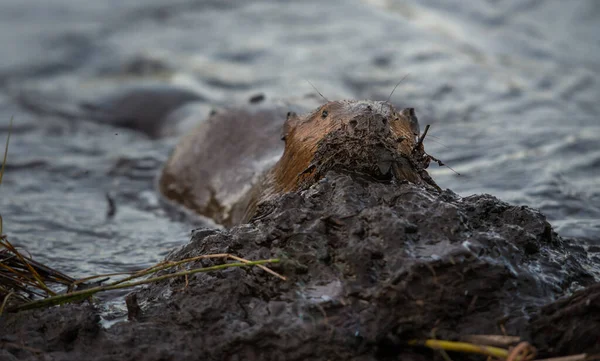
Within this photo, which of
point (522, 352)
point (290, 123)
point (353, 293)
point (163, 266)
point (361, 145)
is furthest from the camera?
point (290, 123)

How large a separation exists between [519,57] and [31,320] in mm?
7283

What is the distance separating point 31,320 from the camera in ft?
8.46

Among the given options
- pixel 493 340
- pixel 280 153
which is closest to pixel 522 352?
pixel 493 340

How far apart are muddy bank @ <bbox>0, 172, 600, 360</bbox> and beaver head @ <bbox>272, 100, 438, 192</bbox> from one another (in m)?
0.10

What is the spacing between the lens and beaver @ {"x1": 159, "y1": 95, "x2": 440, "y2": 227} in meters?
2.92

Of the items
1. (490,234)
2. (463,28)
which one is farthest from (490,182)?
(463,28)

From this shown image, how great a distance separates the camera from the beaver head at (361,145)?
9.51 feet

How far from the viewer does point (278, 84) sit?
26.3ft

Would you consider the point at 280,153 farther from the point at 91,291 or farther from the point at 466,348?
the point at 466,348

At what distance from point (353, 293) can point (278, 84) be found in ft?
19.1

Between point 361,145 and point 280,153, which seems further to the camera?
point 280,153

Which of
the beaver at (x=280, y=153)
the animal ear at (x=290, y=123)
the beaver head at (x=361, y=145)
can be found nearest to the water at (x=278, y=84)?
the beaver at (x=280, y=153)

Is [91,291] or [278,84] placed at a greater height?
[278,84]

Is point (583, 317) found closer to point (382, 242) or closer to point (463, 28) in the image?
point (382, 242)
